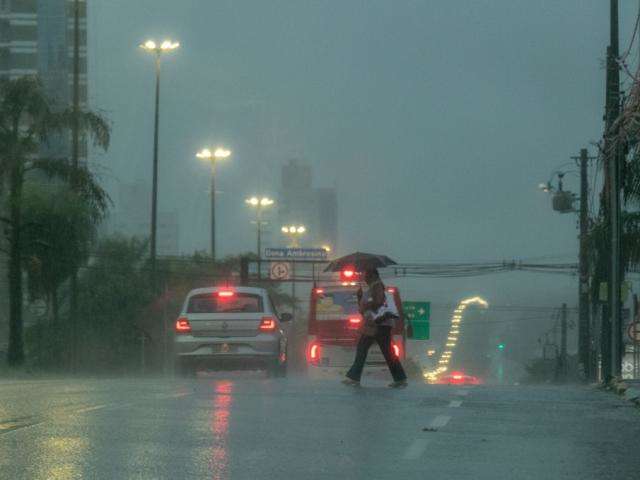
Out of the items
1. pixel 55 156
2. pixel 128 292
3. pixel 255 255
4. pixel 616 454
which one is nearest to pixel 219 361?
pixel 616 454

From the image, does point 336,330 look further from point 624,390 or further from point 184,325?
point 624,390

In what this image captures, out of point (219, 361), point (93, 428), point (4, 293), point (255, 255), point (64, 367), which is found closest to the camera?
point (93, 428)

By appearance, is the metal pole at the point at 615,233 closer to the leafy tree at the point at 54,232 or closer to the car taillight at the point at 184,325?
the car taillight at the point at 184,325

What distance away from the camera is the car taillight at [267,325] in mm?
24328

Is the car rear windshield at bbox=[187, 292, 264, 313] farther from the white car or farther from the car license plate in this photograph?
the car license plate

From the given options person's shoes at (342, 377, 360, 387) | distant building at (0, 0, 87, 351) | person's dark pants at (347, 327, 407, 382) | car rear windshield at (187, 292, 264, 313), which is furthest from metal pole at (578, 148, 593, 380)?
distant building at (0, 0, 87, 351)

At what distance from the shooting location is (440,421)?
1361 centimetres

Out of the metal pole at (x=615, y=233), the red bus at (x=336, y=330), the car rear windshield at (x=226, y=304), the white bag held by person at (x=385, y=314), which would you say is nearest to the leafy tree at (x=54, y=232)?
the red bus at (x=336, y=330)

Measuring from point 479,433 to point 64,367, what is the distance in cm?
3725

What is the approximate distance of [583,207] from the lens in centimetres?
5100

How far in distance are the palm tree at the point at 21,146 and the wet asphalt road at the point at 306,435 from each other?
72.2ft

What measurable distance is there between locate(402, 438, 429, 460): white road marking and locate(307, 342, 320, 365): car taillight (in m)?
18.5

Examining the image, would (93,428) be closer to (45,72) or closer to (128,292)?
(128,292)

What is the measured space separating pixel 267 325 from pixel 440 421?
36.0 ft
